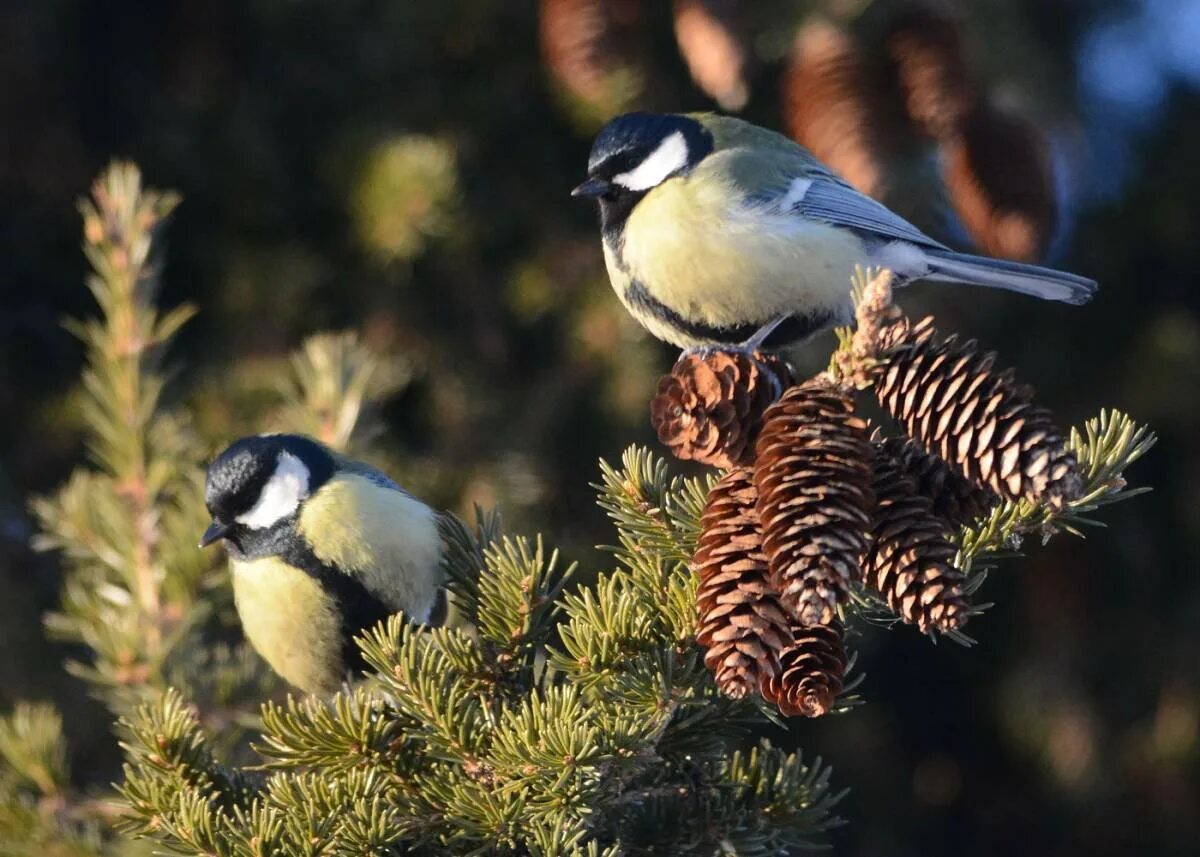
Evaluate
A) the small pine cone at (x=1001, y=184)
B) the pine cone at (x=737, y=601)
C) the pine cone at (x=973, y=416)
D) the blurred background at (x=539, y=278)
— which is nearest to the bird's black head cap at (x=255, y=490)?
the blurred background at (x=539, y=278)

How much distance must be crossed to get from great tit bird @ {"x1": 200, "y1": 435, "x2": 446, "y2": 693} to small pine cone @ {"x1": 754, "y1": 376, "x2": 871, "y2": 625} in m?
0.70

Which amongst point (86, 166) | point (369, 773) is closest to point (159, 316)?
point (86, 166)

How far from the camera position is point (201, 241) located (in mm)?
2873

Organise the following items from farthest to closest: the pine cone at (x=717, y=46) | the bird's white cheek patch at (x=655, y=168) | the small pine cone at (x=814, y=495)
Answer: the pine cone at (x=717, y=46)
the bird's white cheek patch at (x=655, y=168)
the small pine cone at (x=814, y=495)

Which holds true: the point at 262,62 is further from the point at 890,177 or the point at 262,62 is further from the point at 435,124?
the point at 890,177

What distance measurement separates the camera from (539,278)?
9.31ft

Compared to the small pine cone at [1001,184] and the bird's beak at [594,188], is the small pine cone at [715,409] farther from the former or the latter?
the small pine cone at [1001,184]

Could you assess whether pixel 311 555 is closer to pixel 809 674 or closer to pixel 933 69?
pixel 809 674

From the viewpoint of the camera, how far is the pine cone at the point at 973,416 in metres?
1.10

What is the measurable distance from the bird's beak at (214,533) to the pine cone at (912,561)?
0.96 meters

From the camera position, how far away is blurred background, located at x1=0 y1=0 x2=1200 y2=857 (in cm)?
265

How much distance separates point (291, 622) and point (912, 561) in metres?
0.93

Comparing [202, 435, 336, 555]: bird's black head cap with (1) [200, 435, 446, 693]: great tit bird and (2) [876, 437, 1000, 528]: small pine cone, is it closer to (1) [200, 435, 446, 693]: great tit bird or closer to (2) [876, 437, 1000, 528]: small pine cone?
(1) [200, 435, 446, 693]: great tit bird

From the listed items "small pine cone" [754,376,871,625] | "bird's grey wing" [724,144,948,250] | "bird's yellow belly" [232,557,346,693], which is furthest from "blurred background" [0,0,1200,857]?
"small pine cone" [754,376,871,625]
